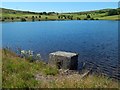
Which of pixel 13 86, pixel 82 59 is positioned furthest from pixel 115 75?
pixel 13 86

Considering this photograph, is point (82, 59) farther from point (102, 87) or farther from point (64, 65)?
point (102, 87)

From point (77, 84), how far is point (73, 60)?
8.43 meters

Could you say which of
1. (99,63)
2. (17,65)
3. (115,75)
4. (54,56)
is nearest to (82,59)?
(99,63)

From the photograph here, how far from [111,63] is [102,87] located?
22.2 m

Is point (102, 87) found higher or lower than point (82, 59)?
higher

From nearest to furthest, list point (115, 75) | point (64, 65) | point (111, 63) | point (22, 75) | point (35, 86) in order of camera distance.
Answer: point (35, 86)
point (22, 75)
point (64, 65)
point (115, 75)
point (111, 63)

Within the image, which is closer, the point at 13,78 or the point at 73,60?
the point at 13,78

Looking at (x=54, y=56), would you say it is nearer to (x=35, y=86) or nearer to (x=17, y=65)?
(x=17, y=65)

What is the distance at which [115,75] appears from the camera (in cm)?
2416

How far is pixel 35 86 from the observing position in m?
9.54

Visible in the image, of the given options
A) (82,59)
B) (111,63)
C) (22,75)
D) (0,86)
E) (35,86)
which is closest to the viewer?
(0,86)

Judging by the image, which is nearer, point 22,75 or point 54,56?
point 22,75

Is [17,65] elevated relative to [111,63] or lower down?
elevated

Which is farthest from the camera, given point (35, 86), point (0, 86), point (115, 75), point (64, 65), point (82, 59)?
point (82, 59)
